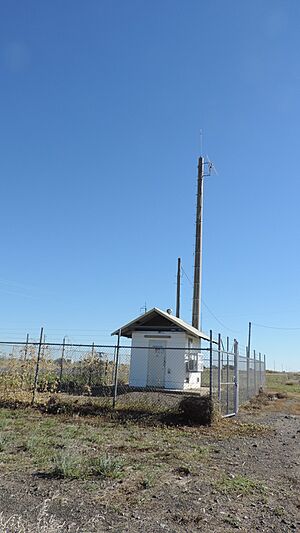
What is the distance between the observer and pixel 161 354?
21734 millimetres

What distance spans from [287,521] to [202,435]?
565 cm

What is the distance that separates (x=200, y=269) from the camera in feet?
94.4

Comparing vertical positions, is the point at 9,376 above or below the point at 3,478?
above

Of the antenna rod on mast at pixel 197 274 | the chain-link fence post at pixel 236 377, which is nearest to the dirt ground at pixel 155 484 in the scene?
the chain-link fence post at pixel 236 377

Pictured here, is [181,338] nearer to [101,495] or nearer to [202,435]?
[202,435]

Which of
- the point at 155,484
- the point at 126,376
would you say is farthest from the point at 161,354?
the point at 155,484

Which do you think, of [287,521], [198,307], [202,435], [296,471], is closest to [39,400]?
[202,435]

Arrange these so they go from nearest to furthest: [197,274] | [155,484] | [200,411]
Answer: [155,484], [200,411], [197,274]

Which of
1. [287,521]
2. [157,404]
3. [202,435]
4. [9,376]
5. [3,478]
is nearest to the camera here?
[287,521]

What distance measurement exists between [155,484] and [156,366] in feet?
51.4

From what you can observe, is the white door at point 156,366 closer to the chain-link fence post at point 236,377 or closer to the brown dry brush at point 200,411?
the chain-link fence post at point 236,377

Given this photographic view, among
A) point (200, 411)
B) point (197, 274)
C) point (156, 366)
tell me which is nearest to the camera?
point (200, 411)

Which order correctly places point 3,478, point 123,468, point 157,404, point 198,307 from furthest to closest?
point 198,307 < point 157,404 < point 123,468 < point 3,478

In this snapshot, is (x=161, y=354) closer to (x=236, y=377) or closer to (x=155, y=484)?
(x=236, y=377)
